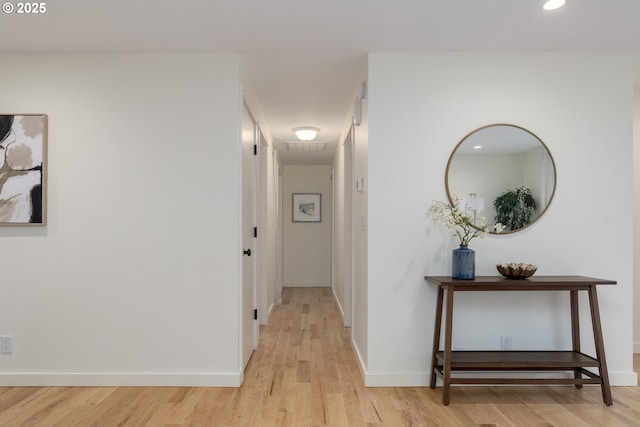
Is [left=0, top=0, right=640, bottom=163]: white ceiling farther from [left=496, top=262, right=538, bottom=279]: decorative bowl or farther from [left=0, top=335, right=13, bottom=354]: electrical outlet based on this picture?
[left=0, top=335, right=13, bottom=354]: electrical outlet

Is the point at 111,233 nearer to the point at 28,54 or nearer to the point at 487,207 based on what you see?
the point at 28,54

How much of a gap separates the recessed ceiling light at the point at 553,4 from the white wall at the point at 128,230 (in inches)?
75.9

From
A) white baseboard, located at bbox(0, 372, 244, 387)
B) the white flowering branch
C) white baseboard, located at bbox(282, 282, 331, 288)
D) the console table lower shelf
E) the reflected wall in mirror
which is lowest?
white baseboard, located at bbox(282, 282, 331, 288)

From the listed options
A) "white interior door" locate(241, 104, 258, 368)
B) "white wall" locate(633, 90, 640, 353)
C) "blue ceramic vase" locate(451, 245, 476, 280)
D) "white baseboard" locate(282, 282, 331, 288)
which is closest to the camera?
"blue ceramic vase" locate(451, 245, 476, 280)

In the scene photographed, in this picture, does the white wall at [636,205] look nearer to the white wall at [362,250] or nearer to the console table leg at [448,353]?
the console table leg at [448,353]

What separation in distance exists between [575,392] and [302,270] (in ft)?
18.0

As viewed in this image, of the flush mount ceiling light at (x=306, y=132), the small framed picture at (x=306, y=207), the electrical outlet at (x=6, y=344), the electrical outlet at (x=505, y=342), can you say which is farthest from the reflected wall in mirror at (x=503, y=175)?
the small framed picture at (x=306, y=207)

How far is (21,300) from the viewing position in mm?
3100

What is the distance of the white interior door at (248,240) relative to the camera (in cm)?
341

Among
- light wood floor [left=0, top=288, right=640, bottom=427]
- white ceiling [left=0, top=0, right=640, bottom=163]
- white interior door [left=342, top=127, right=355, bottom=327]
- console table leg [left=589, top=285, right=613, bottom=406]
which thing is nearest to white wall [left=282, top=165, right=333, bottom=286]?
white interior door [left=342, top=127, right=355, bottom=327]

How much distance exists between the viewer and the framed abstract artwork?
10.1 feet

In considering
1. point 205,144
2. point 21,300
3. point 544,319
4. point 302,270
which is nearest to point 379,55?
point 205,144

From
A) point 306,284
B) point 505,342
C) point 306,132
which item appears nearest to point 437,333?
point 505,342

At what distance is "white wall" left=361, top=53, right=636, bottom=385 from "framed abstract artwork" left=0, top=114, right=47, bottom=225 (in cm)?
224
